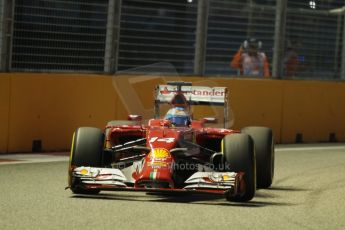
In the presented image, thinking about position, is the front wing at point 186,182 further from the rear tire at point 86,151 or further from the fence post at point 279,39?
the fence post at point 279,39

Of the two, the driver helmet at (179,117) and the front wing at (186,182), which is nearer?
the front wing at (186,182)

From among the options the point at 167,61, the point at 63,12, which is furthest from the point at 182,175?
the point at 167,61

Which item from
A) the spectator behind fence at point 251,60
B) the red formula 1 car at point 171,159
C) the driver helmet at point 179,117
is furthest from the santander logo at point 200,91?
the spectator behind fence at point 251,60

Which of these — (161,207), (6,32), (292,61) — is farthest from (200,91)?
(292,61)

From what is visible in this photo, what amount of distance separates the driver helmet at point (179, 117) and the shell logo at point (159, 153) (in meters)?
1.44


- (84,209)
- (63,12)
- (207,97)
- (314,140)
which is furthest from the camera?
(314,140)


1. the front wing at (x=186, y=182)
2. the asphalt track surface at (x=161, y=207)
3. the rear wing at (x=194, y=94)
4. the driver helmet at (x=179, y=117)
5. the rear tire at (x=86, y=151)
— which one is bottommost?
the asphalt track surface at (x=161, y=207)

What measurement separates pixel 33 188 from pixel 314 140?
9.29m

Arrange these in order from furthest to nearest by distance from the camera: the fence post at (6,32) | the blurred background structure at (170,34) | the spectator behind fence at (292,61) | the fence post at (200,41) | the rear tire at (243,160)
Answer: the spectator behind fence at (292,61)
the fence post at (200,41)
the blurred background structure at (170,34)
the fence post at (6,32)
the rear tire at (243,160)

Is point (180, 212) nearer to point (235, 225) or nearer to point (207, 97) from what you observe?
point (235, 225)

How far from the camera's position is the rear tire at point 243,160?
9695 mm

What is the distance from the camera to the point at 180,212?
887cm

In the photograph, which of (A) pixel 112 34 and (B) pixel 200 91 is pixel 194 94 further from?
(A) pixel 112 34

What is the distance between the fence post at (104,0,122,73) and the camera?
15.9 meters
